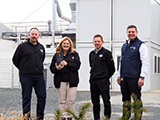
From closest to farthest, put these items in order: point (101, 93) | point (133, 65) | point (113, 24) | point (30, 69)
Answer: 1. point (133, 65)
2. point (30, 69)
3. point (101, 93)
4. point (113, 24)

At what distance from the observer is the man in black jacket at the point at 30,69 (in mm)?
4789

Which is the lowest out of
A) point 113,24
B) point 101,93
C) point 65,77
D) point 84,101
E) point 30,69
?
point 84,101

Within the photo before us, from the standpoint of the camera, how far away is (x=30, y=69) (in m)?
4.79

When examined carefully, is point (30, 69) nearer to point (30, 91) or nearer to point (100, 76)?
point (30, 91)

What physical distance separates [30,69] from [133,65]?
62.5 inches

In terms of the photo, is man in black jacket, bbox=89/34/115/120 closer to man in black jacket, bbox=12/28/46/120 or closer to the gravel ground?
the gravel ground

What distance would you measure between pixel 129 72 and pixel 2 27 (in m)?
25.3

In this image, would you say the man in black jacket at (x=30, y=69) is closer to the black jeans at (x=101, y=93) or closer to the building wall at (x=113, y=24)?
the black jeans at (x=101, y=93)

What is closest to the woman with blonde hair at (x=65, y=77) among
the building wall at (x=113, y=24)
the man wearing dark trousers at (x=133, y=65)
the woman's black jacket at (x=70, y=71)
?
the woman's black jacket at (x=70, y=71)

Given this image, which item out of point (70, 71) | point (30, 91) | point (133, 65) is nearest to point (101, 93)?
point (70, 71)

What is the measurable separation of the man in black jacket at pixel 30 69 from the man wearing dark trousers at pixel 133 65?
132 centimetres

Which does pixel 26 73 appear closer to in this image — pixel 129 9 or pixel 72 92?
pixel 72 92

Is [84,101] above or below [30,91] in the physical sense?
below

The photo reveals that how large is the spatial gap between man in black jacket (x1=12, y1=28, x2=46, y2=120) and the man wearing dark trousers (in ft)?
4.33
